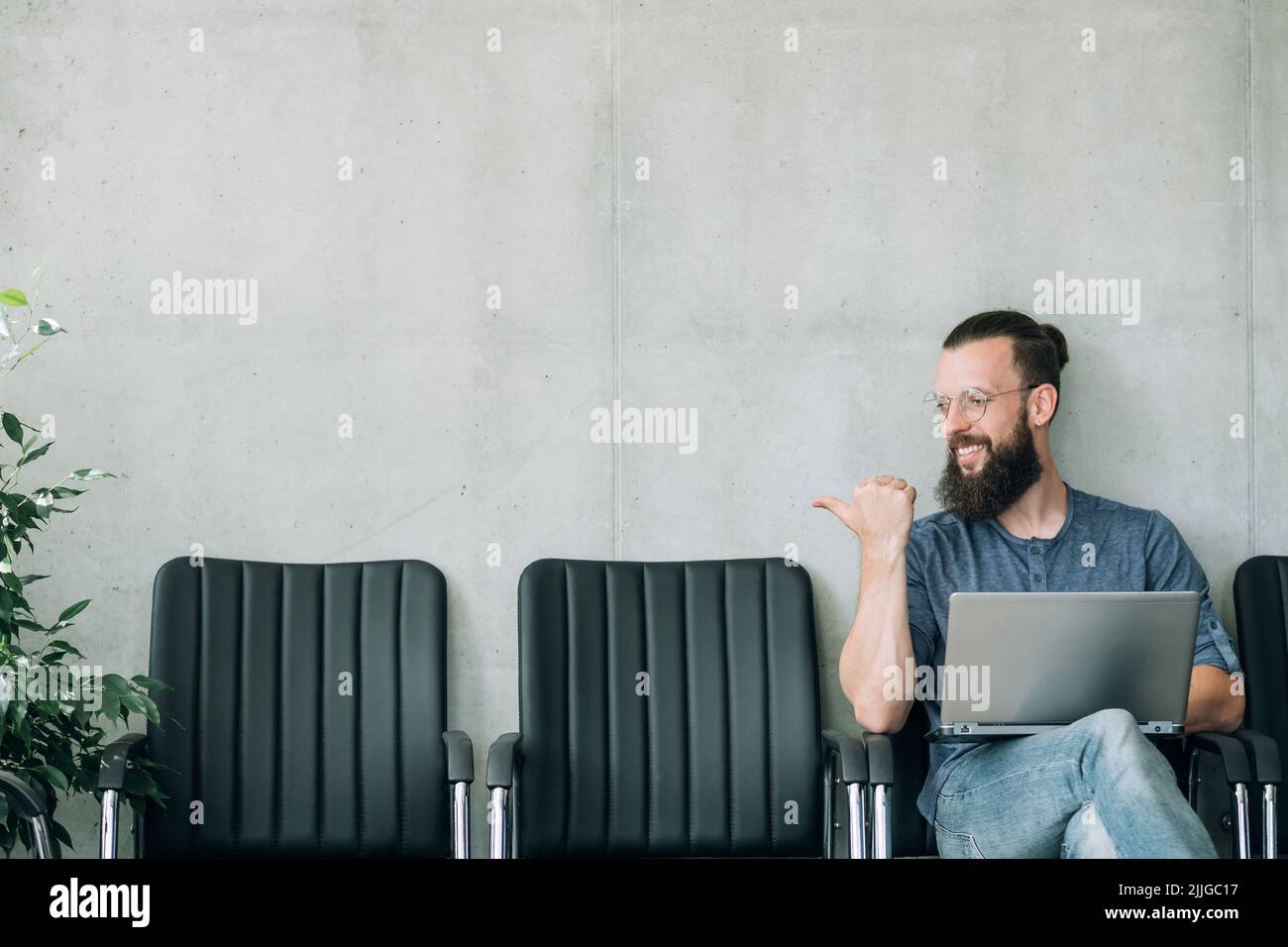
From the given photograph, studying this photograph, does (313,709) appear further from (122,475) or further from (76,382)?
(76,382)

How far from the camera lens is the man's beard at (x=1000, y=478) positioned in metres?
2.57

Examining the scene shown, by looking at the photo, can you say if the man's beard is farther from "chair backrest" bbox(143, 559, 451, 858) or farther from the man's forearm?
"chair backrest" bbox(143, 559, 451, 858)

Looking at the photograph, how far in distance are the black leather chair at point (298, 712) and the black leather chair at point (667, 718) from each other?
236 millimetres

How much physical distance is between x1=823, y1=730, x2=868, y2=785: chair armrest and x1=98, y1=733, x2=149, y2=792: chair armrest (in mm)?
1375

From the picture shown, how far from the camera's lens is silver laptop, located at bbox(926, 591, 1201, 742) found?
6.56ft

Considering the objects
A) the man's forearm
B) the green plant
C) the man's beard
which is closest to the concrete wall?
the man's beard

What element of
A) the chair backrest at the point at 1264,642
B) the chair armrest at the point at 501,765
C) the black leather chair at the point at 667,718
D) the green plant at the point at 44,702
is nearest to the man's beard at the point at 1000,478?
the black leather chair at the point at 667,718

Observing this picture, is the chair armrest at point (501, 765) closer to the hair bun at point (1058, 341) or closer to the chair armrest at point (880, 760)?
the chair armrest at point (880, 760)

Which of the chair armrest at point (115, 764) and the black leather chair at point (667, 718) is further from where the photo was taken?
the black leather chair at point (667, 718)

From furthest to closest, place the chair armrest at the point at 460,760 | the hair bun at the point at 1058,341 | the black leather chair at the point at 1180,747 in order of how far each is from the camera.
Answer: the hair bun at the point at 1058,341 < the black leather chair at the point at 1180,747 < the chair armrest at the point at 460,760

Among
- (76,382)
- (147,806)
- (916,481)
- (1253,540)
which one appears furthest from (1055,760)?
(76,382)

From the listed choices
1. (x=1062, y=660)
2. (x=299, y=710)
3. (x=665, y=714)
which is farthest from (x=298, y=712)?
(x=1062, y=660)
